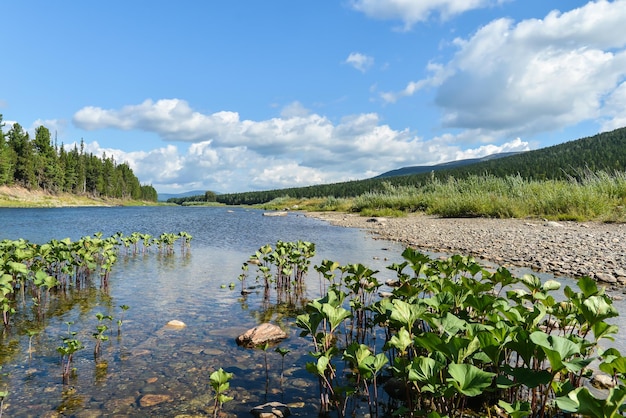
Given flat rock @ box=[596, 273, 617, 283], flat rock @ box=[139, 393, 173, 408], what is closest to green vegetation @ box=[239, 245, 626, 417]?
flat rock @ box=[139, 393, 173, 408]

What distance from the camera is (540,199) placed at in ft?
80.3

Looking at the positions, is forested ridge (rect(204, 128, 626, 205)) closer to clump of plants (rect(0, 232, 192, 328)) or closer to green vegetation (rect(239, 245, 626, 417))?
clump of plants (rect(0, 232, 192, 328))

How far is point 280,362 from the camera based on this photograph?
5.86 meters

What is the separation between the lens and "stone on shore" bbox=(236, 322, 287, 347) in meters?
6.47

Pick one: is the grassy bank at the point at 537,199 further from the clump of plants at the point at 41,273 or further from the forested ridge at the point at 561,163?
the clump of plants at the point at 41,273

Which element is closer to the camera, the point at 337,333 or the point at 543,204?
the point at 337,333

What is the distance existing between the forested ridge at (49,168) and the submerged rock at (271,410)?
88.8 metres

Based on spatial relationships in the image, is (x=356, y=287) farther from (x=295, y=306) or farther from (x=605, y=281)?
(x=605, y=281)

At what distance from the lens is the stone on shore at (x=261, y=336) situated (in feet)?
21.2

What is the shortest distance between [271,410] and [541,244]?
1416 centimetres

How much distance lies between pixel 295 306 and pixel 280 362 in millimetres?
3263

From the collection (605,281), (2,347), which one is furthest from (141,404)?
(605,281)

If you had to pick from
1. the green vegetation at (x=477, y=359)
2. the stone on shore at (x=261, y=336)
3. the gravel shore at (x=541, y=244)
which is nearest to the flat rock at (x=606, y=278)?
the gravel shore at (x=541, y=244)

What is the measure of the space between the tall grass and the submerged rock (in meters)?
21.9
